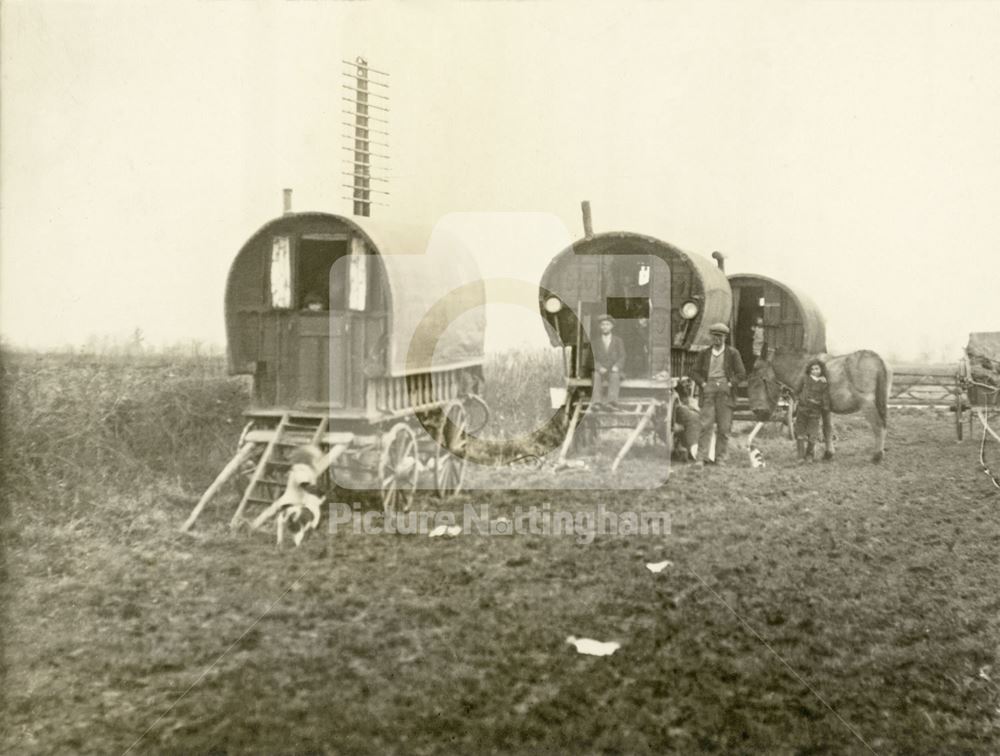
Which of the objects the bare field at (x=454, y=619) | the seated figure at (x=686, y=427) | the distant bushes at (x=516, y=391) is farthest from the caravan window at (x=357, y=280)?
the seated figure at (x=686, y=427)

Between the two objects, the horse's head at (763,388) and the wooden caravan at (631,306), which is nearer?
the wooden caravan at (631,306)

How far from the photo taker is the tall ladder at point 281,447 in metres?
5.95

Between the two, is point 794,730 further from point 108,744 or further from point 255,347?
point 255,347

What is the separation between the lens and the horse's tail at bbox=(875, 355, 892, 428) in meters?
7.31

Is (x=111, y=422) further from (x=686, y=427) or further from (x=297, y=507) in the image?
(x=686, y=427)

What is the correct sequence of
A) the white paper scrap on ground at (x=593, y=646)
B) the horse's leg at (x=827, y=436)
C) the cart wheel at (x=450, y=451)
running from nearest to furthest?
the white paper scrap on ground at (x=593, y=646) < the cart wheel at (x=450, y=451) < the horse's leg at (x=827, y=436)

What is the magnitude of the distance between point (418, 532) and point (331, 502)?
834mm

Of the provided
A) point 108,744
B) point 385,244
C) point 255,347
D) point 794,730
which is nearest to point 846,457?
point 794,730

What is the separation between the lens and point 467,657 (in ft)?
14.2

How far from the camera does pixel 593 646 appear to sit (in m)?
4.51

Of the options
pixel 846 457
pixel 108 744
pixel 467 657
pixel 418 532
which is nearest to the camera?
pixel 108 744

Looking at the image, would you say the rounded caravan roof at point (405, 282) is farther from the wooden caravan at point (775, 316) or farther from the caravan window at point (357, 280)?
the wooden caravan at point (775, 316)

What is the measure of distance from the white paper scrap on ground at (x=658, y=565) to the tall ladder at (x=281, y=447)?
2768 mm

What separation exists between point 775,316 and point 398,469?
7703mm
